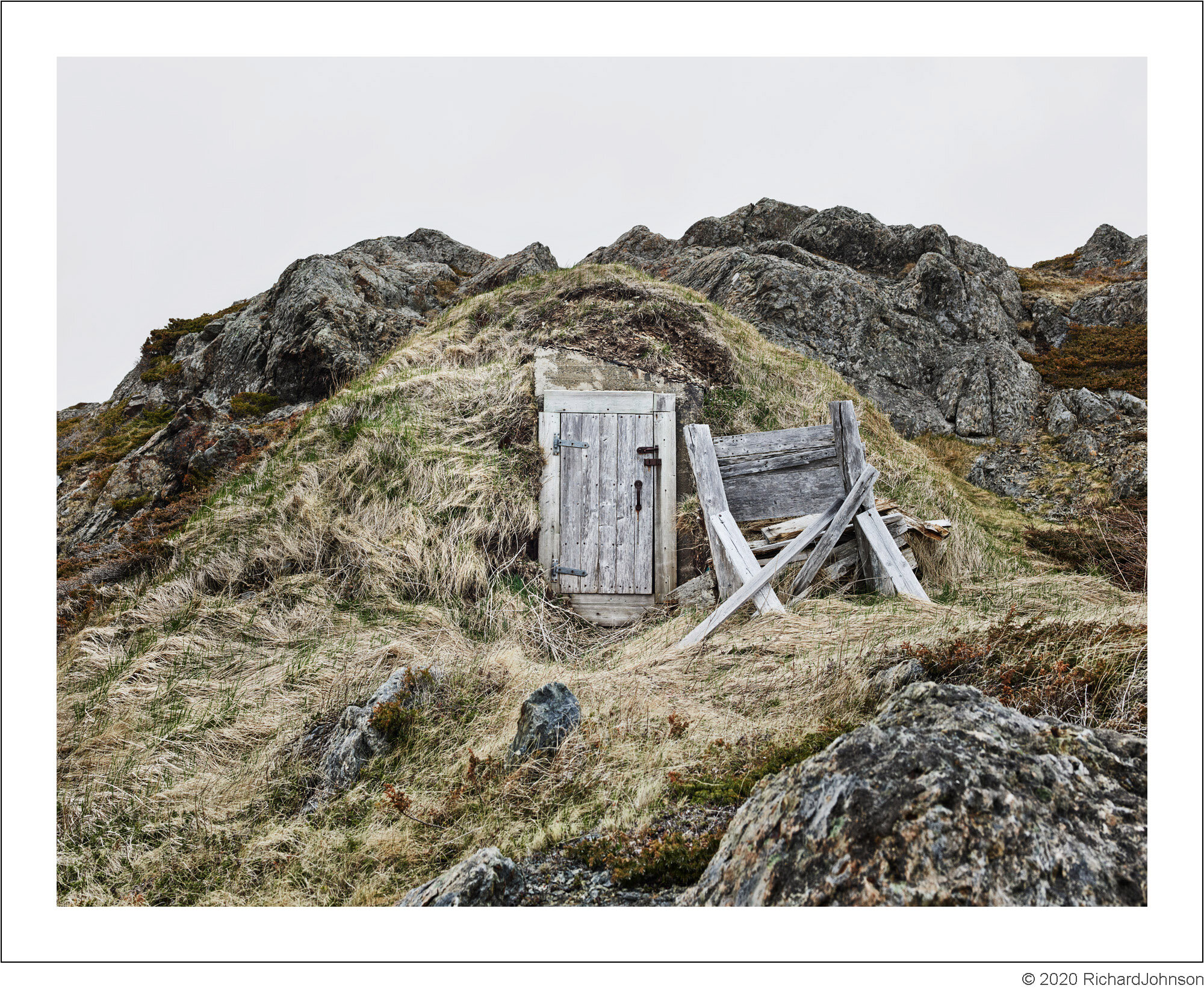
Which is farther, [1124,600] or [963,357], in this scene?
[963,357]

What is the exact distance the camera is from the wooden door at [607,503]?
8672mm

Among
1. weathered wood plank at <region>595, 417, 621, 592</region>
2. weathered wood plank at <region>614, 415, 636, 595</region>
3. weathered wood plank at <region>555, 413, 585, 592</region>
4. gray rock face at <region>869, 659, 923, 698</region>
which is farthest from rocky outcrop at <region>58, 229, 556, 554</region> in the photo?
gray rock face at <region>869, 659, 923, 698</region>

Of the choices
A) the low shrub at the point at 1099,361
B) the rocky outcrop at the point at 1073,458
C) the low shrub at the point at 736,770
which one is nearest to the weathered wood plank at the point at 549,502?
the low shrub at the point at 736,770

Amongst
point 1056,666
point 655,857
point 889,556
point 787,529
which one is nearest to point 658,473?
point 787,529

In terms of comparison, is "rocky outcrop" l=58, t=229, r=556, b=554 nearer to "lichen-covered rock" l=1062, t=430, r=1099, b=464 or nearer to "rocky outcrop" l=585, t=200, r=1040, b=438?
"rocky outcrop" l=585, t=200, r=1040, b=438

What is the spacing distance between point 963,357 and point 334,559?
17222 mm

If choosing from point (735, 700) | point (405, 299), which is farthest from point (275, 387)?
point (735, 700)

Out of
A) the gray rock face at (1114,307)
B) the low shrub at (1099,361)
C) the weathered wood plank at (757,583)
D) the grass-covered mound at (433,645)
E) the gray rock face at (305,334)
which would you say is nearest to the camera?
the grass-covered mound at (433,645)

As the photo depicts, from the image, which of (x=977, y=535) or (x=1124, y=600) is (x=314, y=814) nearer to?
(x=1124, y=600)

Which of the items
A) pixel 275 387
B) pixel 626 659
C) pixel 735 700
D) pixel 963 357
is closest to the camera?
pixel 735 700

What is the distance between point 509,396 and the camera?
9844 mm

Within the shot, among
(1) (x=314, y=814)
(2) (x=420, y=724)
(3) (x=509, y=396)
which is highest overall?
(3) (x=509, y=396)

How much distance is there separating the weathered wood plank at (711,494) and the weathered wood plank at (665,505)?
699mm

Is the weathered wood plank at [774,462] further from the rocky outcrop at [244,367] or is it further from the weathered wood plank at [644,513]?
the rocky outcrop at [244,367]
